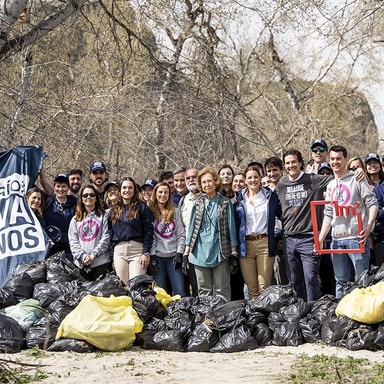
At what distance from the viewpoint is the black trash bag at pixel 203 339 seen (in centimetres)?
702

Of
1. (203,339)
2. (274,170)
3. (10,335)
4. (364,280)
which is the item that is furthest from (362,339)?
(10,335)

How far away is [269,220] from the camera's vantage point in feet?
26.7

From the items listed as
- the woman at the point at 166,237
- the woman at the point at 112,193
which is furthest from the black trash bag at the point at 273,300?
the woman at the point at 112,193

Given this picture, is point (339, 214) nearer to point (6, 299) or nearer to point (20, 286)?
point (20, 286)

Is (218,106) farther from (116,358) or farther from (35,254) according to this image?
(116,358)

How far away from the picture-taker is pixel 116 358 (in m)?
6.54

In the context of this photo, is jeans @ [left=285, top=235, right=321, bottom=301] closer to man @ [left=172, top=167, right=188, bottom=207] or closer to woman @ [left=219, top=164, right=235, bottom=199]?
woman @ [left=219, top=164, right=235, bottom=199]

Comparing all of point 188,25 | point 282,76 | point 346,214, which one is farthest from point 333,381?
→ point 282,76

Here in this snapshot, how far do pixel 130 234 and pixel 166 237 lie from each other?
45 cm

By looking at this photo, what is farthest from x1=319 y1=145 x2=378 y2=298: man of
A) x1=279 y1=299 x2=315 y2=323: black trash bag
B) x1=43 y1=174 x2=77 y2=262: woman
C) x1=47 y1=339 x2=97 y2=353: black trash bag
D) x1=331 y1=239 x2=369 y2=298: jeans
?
x1=43 y1=174 x2=77 y2=262: woman

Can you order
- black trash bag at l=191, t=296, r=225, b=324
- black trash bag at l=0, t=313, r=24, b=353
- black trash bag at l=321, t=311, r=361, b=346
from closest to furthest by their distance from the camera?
black trash bag at l=321, t=311, r=361, b=346 → black trash bag at l=0, t=313, r=24, b=353 → black trash bag at l=191, t=296, r=225, b=324

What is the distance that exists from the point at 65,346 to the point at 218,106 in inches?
214

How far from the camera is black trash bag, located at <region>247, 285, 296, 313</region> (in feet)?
24.0

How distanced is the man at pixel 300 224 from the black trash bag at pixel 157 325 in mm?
1615
